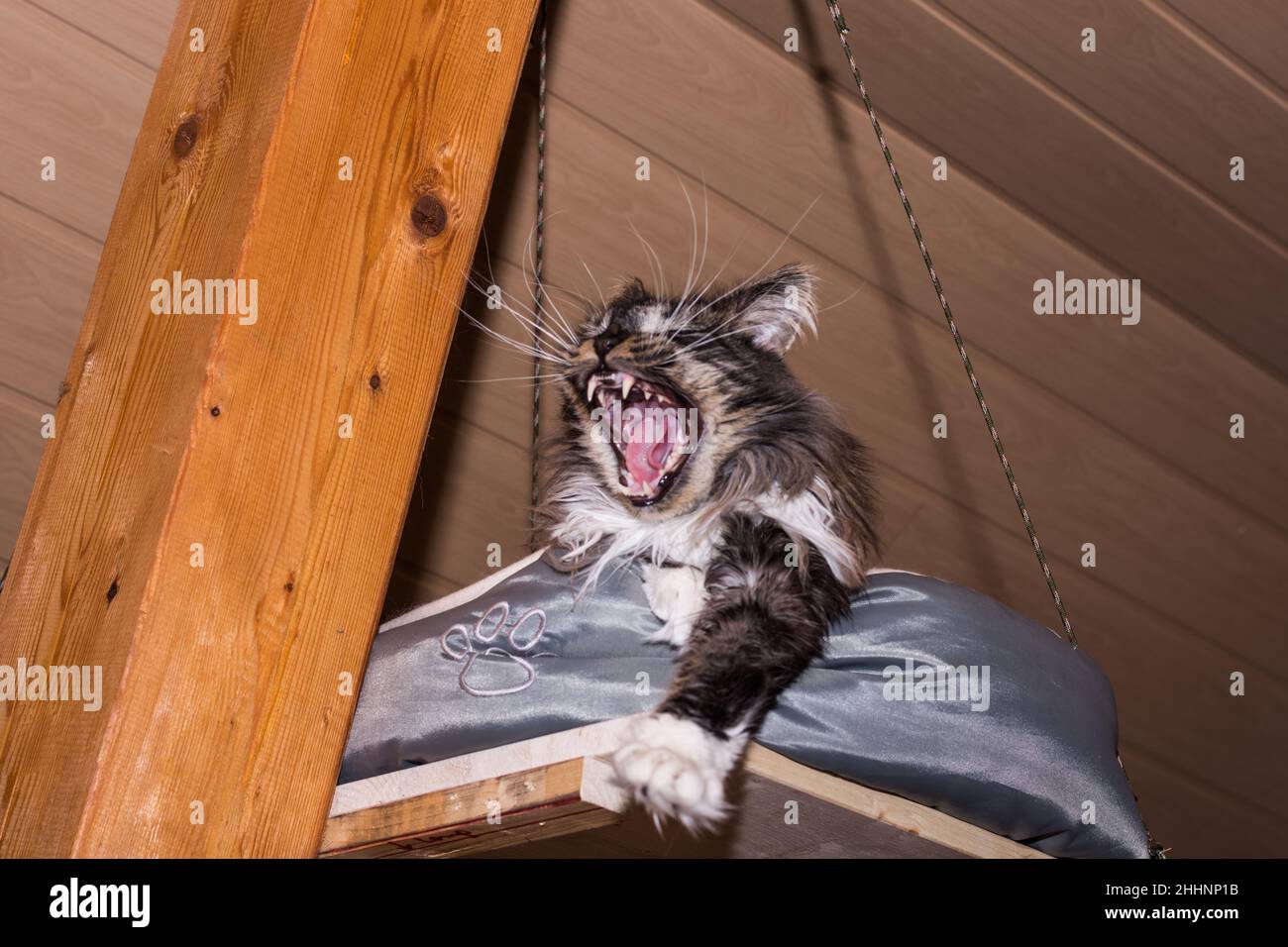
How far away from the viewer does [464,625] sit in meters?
1.54

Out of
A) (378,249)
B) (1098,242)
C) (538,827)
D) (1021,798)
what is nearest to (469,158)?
(378,249)

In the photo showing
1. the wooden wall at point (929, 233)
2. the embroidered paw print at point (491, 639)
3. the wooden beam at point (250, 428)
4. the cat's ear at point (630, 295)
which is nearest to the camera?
the wooden beam at point (250, 428)

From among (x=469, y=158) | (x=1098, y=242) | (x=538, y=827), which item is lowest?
(x=538, y=827)

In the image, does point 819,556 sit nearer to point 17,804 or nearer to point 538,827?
point 538,827

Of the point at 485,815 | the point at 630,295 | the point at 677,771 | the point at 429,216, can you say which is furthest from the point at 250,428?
the point at 630,295

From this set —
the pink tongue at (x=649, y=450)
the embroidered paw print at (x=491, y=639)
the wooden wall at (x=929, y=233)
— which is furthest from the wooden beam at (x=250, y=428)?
the wooden wall at (x=929, y=233)

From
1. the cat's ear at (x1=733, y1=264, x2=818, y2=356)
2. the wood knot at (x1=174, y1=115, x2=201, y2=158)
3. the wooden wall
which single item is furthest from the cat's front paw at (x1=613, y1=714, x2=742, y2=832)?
the wooden wall

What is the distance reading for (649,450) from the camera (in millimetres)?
1860

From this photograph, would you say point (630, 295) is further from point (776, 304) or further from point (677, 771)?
point (677, 771)

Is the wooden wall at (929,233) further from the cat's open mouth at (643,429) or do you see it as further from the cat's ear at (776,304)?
the cat's open mouth at (643,429)

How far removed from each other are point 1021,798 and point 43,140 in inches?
79.6

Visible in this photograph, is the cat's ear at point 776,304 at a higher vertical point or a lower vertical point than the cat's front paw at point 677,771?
higher

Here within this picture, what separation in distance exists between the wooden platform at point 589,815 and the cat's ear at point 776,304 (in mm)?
742

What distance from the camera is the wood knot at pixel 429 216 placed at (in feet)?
5.15
